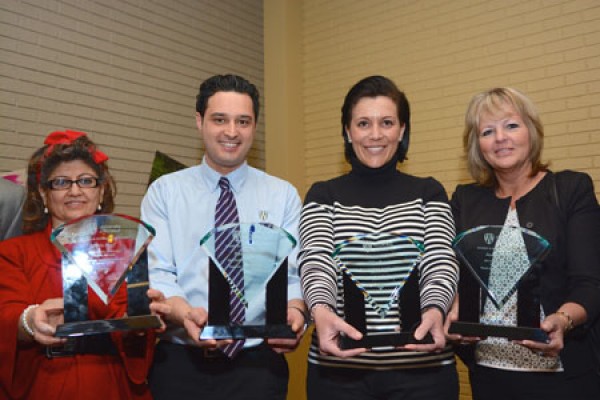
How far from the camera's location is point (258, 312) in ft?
6.22

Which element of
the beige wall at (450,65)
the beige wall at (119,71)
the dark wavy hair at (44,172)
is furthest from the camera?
the beige wall at (450,65)

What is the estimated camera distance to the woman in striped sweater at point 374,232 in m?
1.65

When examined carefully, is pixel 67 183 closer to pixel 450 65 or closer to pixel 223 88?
pixel 223 88

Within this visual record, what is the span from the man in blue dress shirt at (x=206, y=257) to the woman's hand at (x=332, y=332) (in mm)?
108

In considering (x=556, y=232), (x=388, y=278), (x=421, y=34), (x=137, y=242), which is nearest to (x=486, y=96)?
(x=556, y=232)

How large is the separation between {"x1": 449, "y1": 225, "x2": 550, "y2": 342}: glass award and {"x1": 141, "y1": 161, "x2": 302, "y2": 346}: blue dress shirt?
21.5 inches

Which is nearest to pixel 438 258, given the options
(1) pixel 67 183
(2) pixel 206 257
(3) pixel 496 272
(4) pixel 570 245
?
(3) pixel 496 272

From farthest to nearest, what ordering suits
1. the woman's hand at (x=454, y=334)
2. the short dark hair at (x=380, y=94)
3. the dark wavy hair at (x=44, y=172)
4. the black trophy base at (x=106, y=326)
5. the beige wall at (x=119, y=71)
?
1. the beige wall at (x=119, y=71)
2. the dark wavy hair at (x=44, y=172)
3. the short dark hair at (x=380, y=94)
4. the woman's hand at (x=454, y=334)
5. the black trophy base at (x=106, y=326)

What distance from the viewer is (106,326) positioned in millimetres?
1610

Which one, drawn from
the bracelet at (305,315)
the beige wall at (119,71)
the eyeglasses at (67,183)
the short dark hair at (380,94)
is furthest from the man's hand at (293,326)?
the beige wall at (119,71)

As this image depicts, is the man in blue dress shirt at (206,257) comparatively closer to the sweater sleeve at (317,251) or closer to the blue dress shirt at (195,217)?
the blue dress shirt at (195,217)

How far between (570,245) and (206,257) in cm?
115

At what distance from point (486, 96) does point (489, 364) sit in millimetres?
927

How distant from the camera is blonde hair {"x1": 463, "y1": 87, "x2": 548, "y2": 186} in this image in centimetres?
206
